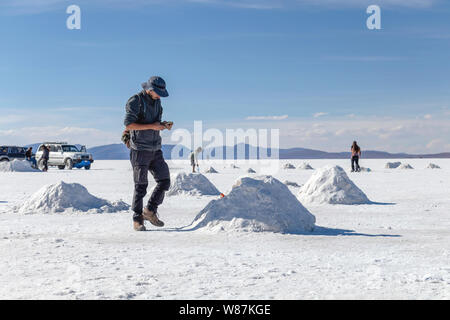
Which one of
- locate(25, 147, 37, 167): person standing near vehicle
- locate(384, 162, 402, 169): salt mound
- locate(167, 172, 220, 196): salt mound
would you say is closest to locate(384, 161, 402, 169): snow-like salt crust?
locate(384, 162, 402, 169): salt mound

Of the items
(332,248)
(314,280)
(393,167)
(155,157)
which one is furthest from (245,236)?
(393,167)

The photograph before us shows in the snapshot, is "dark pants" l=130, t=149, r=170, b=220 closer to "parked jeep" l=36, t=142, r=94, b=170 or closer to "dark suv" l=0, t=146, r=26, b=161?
"parked jeep" l=36, t=142, r=94, b=170

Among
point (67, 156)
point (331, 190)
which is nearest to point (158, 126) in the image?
point (331, 190)

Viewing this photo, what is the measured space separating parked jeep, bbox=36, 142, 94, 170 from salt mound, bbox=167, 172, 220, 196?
23116 millimetres

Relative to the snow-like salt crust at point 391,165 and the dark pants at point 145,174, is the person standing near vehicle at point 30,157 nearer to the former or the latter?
the snow-like salt crust at point 391,165

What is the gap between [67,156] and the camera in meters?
35.7

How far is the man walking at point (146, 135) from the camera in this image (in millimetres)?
6730

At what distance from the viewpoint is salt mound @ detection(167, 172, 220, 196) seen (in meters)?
13.6

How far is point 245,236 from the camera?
6.54 meters

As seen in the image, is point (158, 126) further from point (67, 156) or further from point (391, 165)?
point (391, 165)

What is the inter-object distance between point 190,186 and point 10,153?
24528 mm
